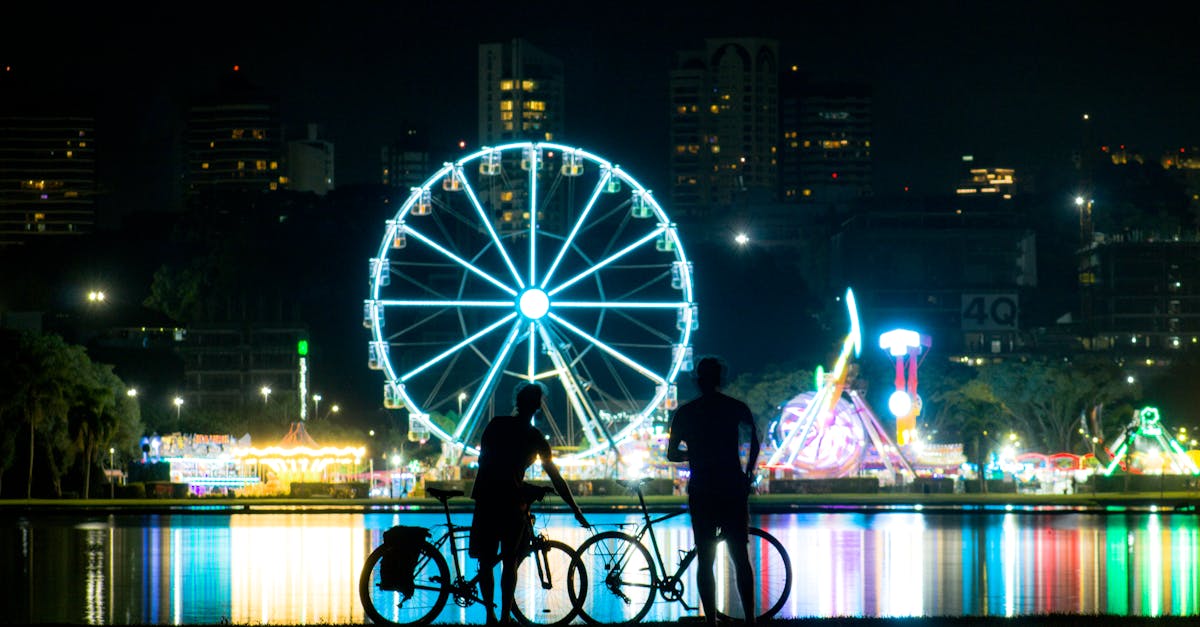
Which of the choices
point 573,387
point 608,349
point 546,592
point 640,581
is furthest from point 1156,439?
point 640,581

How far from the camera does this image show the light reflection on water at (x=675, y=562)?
23156mm

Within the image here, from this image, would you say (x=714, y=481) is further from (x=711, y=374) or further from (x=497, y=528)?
(x=497, y=528)

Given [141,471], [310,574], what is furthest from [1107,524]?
[141,471]

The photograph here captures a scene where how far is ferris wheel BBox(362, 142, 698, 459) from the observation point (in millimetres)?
65312

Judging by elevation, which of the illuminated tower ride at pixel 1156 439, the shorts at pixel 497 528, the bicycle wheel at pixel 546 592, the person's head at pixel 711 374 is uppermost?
Answer: the person's head at pixel 711 374

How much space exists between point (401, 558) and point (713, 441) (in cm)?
339

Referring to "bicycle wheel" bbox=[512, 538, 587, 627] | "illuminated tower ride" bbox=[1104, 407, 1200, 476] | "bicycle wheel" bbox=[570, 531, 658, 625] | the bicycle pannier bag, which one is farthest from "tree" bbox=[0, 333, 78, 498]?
"bicycle wheel" bbox=[570, 531, 658, 625]

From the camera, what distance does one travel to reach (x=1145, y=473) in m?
81.2

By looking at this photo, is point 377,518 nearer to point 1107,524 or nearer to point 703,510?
point 1107,524

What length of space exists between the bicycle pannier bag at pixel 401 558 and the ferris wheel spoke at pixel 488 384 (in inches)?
1766

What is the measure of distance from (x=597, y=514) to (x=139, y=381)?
331 ft

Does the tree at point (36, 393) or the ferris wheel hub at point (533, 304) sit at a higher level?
the ferris wheel hub at point (533, 304)

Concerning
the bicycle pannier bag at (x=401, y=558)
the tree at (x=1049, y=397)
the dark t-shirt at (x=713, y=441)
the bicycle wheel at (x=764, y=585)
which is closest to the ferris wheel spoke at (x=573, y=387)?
the bicycle wheel at (x=764, y=585)

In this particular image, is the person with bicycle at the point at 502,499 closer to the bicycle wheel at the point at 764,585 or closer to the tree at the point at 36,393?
the bicycle wheel at the point at 764,585
